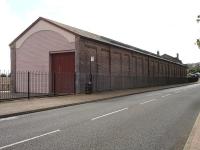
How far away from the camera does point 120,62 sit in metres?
41.7

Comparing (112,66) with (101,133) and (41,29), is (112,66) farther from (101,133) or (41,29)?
(101,133)

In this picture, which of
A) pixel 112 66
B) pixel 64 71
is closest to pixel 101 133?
pixel 64 71

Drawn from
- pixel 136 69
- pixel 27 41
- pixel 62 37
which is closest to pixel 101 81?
pixel 62 37

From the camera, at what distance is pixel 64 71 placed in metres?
33.0

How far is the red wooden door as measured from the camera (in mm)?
31516

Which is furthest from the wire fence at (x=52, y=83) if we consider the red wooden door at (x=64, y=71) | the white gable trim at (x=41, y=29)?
the white gable trim at (x=41, y=29)

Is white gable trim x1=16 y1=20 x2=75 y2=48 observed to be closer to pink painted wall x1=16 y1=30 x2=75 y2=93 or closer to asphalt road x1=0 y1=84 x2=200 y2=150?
pink painted wall x1=16 y1=30 x2=75 y2=93

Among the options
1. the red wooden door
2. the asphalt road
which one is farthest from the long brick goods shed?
the asphalt road

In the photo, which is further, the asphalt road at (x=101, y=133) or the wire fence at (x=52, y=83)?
the wire fence at (x=52, y=83)

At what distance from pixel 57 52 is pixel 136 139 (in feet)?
81.3

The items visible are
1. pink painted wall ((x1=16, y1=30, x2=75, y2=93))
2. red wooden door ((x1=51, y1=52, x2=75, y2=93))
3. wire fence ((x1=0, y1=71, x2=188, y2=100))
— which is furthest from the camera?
pink painted wall ((x1=16, y1=30, x2=75, y2=93))

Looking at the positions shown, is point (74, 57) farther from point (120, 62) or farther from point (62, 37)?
point (120, 62)

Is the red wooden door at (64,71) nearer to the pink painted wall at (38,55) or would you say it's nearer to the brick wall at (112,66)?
the pink painted wall at (38,55)

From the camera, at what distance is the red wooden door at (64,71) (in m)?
31.5
